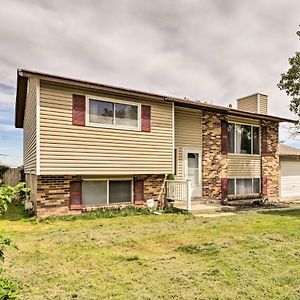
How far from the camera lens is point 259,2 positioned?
9047 millimetres

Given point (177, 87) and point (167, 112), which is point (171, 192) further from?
point (177, 87)

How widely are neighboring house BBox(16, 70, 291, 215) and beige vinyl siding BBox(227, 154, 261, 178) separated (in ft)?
0.17

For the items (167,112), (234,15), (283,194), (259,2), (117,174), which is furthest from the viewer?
(283,194)

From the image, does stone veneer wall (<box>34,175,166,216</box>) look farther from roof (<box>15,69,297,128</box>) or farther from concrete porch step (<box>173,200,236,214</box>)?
concrete porch step (<box>173,200,236,214</box>)

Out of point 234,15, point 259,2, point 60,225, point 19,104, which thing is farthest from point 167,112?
point 19,104

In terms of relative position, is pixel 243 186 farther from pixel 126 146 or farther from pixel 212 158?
Answer: pixel 126 146

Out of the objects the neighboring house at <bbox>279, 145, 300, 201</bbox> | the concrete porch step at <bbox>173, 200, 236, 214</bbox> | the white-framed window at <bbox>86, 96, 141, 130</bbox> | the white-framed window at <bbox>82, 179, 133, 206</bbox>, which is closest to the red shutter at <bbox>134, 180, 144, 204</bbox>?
the white-framed window at <bbox>82, 179, 133, 206</bbox>

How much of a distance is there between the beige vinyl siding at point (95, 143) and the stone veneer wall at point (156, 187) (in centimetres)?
45

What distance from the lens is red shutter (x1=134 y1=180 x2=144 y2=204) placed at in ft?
37.9

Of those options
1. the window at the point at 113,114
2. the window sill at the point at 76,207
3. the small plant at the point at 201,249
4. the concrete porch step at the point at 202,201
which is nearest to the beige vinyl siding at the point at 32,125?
the window sill at the point at 76,207

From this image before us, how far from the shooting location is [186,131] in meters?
13.4

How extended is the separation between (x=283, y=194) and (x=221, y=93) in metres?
9.21

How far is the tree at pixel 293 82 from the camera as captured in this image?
14092 millimetres

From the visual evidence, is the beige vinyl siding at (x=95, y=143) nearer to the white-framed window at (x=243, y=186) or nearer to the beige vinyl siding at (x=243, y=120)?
the beige vinyl siding at (x=243, y=120)
